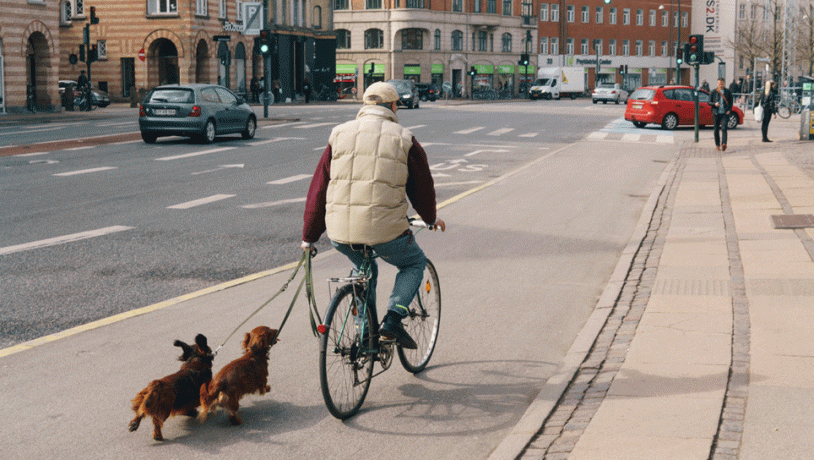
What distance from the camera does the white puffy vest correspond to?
4926 millimetres

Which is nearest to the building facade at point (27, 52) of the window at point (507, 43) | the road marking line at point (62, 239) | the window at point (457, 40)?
the road marking line at point (62, 239)

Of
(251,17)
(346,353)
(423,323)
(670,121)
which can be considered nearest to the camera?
(346,353)

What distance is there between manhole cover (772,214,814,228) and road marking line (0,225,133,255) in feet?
25.2

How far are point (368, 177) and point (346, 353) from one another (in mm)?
898

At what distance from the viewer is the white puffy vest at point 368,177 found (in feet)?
16.2

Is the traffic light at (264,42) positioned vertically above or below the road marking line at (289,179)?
above

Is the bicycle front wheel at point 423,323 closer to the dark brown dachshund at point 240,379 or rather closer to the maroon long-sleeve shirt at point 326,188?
the maroon long-sleeve shirt at point 326,188

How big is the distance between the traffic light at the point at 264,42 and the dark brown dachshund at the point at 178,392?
99.2 feet

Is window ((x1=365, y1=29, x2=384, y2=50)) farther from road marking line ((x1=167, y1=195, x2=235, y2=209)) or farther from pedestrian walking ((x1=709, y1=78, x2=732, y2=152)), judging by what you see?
road marking line ((x1=167, y1=195, x2=235, y2=209))

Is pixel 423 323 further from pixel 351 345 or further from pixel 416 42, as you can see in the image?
pixel 416 42

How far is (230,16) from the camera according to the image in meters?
59.3

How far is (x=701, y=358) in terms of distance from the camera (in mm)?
6066

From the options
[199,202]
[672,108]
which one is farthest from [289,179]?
[672,108]

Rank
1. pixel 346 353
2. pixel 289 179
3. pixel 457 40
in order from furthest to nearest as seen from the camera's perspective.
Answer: pixel 457 40
pixel 289 179
pixel 346 353
